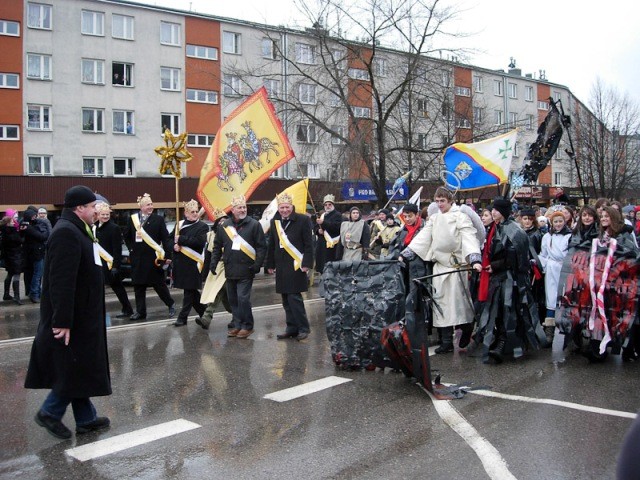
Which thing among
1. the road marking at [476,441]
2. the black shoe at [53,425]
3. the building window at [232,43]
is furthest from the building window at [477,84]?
the black shoe at [53,425]

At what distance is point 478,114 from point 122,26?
18.3m

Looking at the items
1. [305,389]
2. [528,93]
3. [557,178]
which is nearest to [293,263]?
[305,389]

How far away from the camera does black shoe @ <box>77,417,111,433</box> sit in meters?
5.06

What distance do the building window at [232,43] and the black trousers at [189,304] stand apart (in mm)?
29942

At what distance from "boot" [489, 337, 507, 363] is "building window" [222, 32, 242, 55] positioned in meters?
33.1

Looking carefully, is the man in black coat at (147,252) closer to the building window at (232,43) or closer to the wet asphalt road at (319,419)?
the wet asphalt road at (319,419)

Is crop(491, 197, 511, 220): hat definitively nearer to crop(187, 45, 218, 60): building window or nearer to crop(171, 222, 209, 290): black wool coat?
crop(171, 222, 209, 290): black wool coat

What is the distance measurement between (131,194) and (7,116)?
661 centimetres

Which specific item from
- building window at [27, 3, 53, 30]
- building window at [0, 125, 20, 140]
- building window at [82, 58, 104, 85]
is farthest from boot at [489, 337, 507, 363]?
building window at [27, 3, 53, 30]

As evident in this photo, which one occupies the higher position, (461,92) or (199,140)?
(461,92)

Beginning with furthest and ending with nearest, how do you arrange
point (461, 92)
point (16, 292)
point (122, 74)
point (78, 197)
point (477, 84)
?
point (477, 84) → point (122, 74) → point (461, 92) → point (16, 292) → point (78, 197)

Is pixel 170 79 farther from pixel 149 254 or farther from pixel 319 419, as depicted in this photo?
pixel 319 419

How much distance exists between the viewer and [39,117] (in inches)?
1277

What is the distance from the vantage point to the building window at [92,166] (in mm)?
33625
